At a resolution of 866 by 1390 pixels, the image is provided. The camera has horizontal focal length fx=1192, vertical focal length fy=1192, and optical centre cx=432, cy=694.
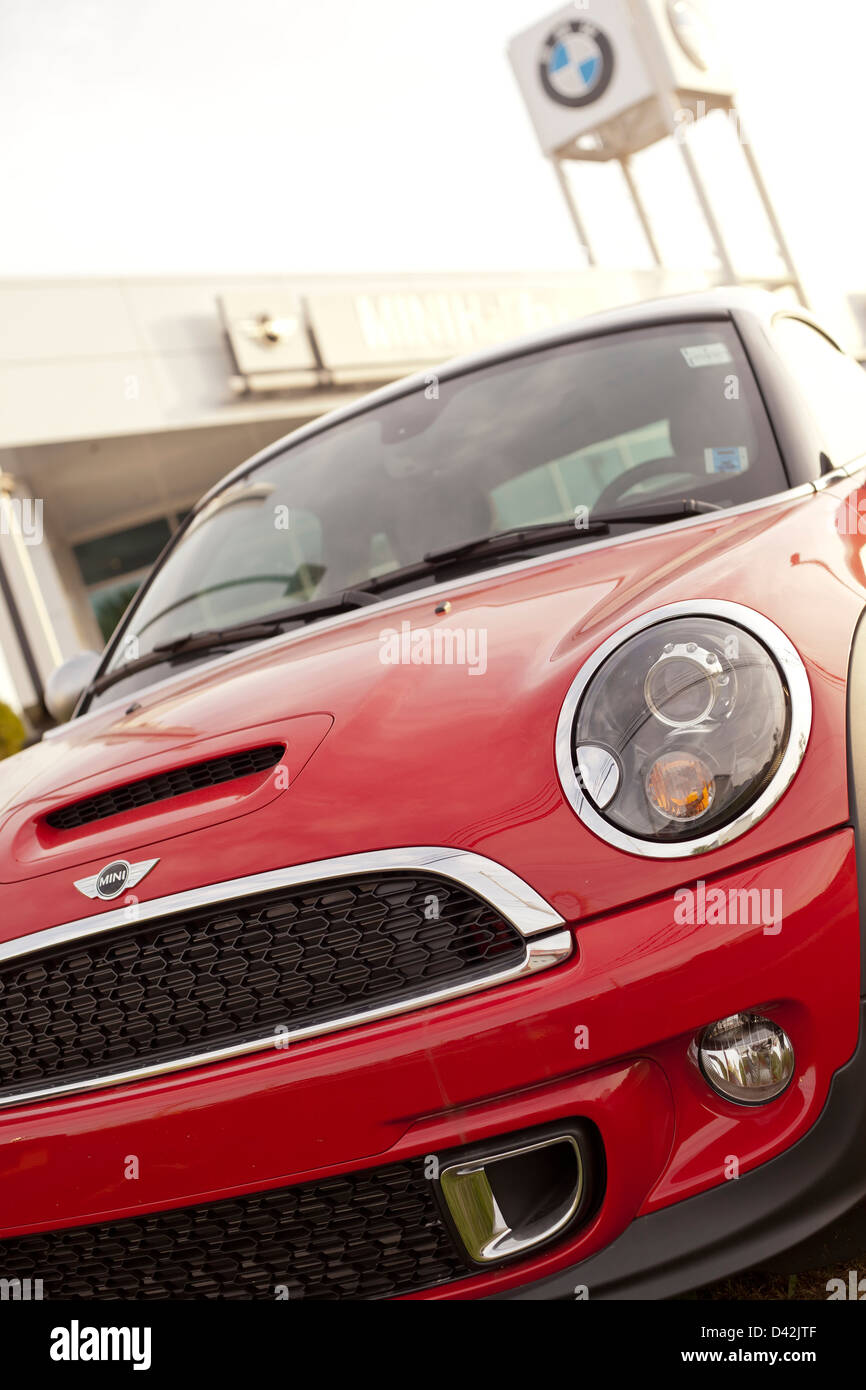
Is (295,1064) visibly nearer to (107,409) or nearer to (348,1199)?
(348,1199)

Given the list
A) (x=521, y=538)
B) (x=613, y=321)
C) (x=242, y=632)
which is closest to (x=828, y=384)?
→ (x=613, y=321)

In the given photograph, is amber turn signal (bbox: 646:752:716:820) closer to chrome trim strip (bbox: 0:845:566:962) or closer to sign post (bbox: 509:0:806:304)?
chrome trim strip (bbox: 0:845:566:962)

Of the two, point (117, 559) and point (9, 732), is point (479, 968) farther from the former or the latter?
point (117, 559)

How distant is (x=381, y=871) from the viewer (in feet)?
4.94

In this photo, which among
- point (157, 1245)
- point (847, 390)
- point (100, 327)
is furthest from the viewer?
point (100, 327)

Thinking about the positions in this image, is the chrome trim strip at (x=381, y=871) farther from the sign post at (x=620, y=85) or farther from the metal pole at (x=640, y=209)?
the metal pole at (x=640, y=209)

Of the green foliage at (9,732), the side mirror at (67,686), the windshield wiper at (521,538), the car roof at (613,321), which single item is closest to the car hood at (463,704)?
the windshield wiper at (521,538)

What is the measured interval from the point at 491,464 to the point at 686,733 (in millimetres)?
1319

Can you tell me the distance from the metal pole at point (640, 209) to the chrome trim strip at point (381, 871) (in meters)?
27.0

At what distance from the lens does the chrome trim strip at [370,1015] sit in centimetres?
144

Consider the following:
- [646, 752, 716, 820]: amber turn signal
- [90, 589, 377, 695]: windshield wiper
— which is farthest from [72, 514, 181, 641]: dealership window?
[646, 752, 716, 820]: amber turn signal
